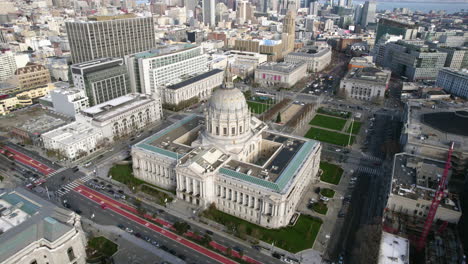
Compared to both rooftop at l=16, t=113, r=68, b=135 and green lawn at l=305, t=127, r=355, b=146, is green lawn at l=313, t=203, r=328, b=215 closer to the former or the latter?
green lawn at l=305, t=127, r=355, b=146

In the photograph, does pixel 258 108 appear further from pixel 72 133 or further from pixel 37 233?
pixel 37 233

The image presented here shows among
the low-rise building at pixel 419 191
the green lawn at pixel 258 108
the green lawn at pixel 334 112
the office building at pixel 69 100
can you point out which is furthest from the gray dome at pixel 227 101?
the green lawn at pixel 334 112

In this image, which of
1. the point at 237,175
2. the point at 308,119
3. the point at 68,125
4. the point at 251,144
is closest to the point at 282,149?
the point at 251,144

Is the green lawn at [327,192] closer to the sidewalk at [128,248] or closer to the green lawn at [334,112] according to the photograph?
the sidewalk at [128,248]

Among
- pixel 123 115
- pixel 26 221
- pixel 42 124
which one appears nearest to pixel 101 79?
pixel 123 115

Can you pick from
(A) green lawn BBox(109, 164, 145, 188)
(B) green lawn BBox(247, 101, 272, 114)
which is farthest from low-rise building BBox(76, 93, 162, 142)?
(B) green lawn BBox(247, 101, 272, 114)
